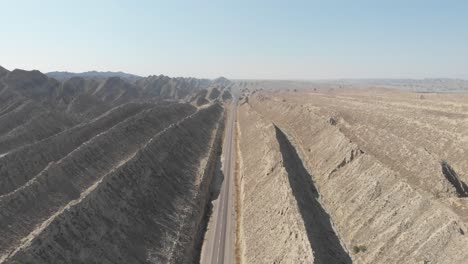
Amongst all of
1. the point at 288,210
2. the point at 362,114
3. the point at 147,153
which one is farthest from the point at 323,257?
the point at 362,114

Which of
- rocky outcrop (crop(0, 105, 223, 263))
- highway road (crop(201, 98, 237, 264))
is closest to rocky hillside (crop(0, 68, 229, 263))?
rocky outcrop (crop(0, 105, 223, 263))

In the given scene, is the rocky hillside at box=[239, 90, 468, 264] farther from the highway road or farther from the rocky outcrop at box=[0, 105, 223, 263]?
the rocky outcrop at box=[0, 105, 223, 263]

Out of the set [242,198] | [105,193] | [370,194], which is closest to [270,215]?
[370,194]

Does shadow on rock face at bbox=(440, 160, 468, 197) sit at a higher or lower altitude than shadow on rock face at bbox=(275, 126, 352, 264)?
higher

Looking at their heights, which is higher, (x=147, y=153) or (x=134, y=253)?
(x=147, y=153)

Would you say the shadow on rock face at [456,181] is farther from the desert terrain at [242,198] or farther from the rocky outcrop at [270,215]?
the rocky outcrop at [270,215]

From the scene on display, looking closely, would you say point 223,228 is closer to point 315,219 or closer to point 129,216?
point 315,219

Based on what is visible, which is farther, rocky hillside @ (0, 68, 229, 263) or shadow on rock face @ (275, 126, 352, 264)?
shadow on rock face @ (275, 126, 352, 264)

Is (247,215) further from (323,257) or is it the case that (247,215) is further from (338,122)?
(338,122)

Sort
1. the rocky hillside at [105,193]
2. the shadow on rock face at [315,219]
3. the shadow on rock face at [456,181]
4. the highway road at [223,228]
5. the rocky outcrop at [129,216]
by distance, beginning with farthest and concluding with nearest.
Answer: the shadow on rock face at [456,181] → the highway road at [223,228] → the shadow on rock face at [315,219] → the rocky hillside at [105,193] → the rocky outcrop at [129,216]

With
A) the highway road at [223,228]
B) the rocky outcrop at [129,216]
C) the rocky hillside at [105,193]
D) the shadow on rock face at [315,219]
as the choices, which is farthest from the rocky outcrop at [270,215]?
the rocky outcrop at [129,216]

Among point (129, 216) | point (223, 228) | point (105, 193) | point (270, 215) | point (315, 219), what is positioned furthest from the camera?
point (223, 228)
